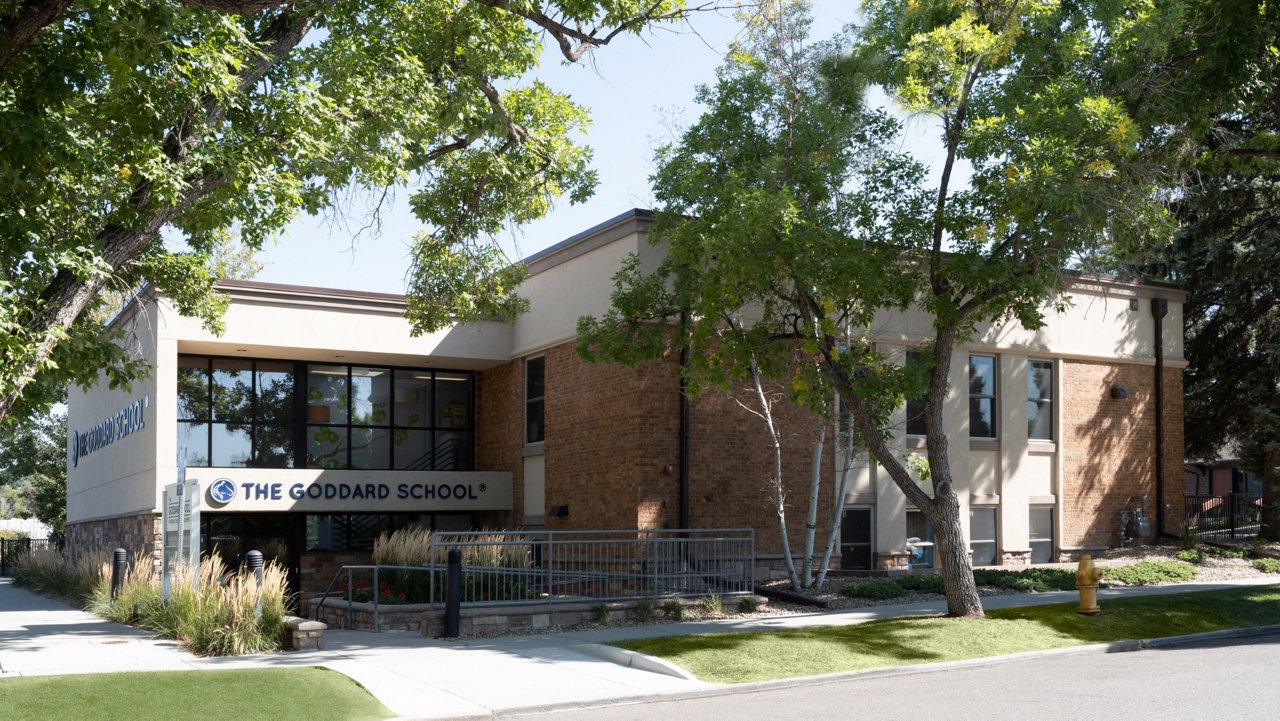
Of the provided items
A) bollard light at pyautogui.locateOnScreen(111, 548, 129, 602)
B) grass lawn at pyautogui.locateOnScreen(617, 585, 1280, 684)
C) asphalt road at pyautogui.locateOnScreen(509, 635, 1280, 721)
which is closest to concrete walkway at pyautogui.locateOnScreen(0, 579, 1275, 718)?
grass lawn at pyautogui.locateOnScreen(617, 585, 1280, 684)

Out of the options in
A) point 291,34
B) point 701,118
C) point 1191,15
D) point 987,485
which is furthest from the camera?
point 987,485

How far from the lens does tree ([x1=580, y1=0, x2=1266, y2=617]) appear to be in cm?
1486

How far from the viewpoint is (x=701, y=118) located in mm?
17703

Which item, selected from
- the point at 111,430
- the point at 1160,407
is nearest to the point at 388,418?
the point at 111,430

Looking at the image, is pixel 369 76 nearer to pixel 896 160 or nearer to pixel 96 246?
pixel 96 246

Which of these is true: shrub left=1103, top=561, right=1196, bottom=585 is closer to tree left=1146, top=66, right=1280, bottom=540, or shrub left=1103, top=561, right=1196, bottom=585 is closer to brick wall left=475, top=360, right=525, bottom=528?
tree left=1146, top=66, right=1280, bottom=540

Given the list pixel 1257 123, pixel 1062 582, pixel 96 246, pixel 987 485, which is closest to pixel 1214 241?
pixel 1257 123

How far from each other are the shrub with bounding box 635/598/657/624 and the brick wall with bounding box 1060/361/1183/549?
11834mm

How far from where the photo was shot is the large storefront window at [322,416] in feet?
81.3

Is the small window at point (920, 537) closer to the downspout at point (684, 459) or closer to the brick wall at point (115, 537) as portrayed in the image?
the downspout at point (684, 459)

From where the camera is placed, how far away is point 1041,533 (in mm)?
25547

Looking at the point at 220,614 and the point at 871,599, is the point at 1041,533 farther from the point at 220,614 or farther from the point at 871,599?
the point at 220,614

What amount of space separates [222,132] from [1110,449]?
20251mm

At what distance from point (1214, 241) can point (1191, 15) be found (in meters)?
11.9
